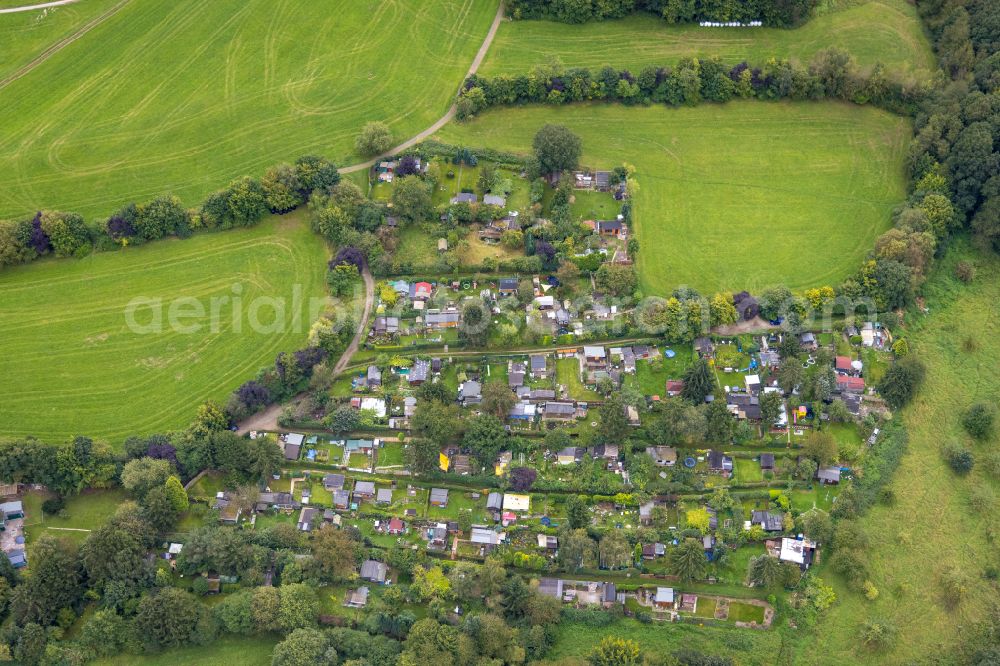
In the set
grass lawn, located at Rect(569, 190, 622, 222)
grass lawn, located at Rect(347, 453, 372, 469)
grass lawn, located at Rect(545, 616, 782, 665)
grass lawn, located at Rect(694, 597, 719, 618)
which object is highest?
grass lawn, located at Rect(569, 190, 622, 222)

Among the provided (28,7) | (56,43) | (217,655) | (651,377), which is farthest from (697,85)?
(28,7)

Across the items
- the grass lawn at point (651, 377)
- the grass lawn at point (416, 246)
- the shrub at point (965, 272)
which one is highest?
the shrub at point (965, 272)

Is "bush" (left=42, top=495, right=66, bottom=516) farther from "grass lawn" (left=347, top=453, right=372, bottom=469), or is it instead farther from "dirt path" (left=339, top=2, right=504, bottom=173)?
"dirt path" (left=339, top=2, right=504, bottom=173)

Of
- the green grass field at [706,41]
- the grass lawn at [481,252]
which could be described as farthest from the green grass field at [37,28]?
the grass lawn at [481,252]

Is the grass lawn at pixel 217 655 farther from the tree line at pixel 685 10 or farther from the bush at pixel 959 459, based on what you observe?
the tree line at pixel 685 10

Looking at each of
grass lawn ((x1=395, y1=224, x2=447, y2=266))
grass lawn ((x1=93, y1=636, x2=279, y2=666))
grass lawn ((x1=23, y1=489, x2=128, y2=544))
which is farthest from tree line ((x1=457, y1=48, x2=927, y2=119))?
grass lawn ((x1=93, y1=636, x2=279, y2=666))

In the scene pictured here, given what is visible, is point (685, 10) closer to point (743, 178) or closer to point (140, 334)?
point (743, 178)

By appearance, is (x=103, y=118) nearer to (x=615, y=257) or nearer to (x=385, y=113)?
(x=385, y=113)
